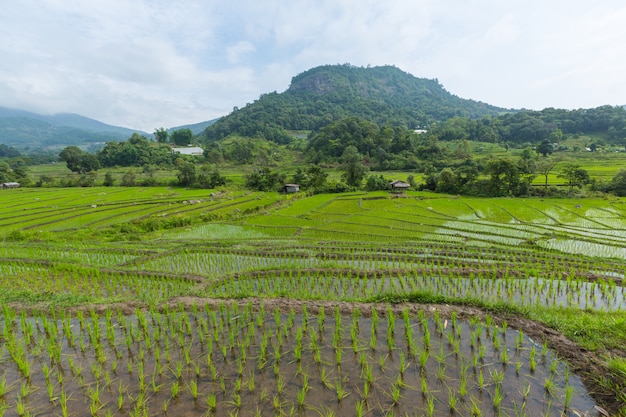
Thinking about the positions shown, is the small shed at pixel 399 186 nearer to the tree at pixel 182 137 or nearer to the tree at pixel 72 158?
the tree at pixel 72 158

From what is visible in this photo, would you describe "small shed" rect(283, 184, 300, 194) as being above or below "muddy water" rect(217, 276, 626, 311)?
above

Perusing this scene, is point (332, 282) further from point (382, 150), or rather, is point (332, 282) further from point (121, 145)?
point (121, 145)

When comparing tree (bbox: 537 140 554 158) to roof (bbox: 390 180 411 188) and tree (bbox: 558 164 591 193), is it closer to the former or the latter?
tree (bbox: 558 164 591 193)

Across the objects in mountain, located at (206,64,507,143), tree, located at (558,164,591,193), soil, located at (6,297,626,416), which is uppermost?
mountain, located at (206,64,507,143)

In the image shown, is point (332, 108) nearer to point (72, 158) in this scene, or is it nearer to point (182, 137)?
point (182, 137)

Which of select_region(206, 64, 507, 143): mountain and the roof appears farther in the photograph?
select_region(206, 64, 507, 143): mountain

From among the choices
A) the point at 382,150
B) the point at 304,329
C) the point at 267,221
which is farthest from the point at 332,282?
the point at 382,150

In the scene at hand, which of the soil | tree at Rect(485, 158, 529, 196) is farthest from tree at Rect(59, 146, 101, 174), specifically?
tree at Rect(485, 158, 529, 196)

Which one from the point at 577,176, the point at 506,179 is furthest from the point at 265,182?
the point at 577,176
